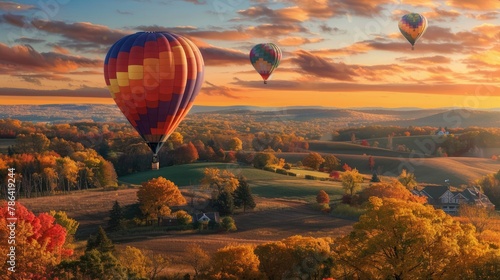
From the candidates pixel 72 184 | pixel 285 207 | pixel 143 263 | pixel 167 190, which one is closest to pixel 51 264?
pixel 143 263

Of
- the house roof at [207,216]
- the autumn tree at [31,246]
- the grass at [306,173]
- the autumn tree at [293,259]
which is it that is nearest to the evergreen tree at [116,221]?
the house roof at [207,216]

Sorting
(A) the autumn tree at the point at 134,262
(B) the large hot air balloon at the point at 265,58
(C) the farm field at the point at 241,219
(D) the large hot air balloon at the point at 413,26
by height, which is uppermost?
(D) the large hot air balloon at the point at 413,26

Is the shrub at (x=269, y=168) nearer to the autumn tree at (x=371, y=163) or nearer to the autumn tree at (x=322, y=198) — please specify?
the autumn tree at (x=322, y=198)

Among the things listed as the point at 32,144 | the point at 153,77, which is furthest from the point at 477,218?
the point at 32,144

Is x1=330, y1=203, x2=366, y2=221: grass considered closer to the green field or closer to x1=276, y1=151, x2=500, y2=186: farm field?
the green field

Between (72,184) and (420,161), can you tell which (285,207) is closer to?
(72,184)

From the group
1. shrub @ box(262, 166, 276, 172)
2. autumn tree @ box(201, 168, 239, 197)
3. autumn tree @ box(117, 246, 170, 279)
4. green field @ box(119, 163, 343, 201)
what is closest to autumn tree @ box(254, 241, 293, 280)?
autumn tree @ box(117, 246, 170, 279)

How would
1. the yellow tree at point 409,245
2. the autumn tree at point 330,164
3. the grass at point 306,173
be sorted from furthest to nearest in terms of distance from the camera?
the autumn tree at point 330,164, the grass at point 306,173, the yellow tree at point 409,245
